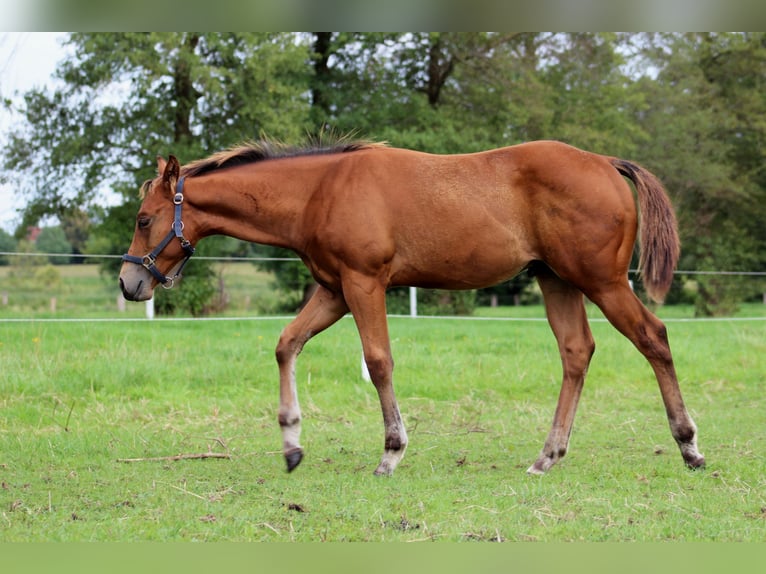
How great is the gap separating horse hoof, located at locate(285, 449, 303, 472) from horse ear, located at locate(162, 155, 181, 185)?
203 centimetres

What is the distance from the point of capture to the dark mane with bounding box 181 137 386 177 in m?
5.91

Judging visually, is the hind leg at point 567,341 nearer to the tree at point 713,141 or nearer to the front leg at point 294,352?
the front leg at point 294,352

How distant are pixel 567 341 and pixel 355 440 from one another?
6.74ft

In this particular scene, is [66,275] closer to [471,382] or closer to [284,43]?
[284,43]

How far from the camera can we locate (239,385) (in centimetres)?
909

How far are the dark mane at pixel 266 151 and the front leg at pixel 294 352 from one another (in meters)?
1.04

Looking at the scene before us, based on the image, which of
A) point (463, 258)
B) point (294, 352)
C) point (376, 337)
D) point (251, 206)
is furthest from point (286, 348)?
point (463, 258)

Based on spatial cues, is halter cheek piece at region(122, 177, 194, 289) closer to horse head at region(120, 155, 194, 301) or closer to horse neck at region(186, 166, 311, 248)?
horse head at region(120, 155, 194, 301)

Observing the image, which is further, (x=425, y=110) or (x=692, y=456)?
(x=425, y=110)

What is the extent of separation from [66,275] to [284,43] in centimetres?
873

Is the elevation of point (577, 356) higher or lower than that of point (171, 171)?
lower

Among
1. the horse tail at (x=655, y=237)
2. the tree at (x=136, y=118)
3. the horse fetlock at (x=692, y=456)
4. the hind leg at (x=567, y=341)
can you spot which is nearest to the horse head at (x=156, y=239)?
the hind leg at (x=567, y=341)

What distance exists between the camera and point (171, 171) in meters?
5.63

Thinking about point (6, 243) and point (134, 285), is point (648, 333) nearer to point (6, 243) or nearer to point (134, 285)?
point (134, 285)
